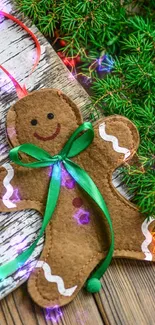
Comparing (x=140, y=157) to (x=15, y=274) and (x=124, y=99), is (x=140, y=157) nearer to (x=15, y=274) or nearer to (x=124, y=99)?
(x=124, y=99)

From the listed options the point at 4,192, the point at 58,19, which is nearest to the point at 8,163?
the point at 4,192

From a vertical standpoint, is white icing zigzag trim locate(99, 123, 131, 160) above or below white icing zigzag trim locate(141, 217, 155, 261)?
above

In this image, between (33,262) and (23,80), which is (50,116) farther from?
(33,262)

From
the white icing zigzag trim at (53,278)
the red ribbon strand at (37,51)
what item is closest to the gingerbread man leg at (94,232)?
the white icing zigzag trim at (53,278)

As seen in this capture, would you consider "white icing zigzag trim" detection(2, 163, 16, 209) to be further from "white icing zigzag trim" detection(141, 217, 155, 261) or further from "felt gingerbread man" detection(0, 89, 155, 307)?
"white icing zigzag trim" detection(141, 217, 155, 261)

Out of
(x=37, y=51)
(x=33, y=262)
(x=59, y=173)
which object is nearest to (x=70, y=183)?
(x=59, y=173)

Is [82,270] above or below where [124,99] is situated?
below

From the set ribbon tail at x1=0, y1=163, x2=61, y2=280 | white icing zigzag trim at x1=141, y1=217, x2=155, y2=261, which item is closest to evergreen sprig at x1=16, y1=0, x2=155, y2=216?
white icing zigzag trim at x1=141, y1=217, x2=155, y2=261
